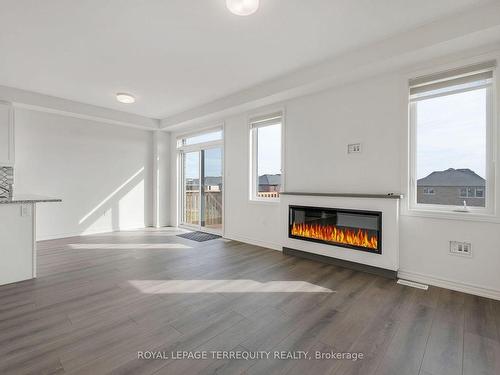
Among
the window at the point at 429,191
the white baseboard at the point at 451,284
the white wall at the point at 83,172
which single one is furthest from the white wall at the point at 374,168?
the white wall at the point at 83,172

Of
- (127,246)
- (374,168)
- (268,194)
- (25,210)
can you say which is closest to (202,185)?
(268,194)

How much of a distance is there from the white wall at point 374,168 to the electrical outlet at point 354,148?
2.2 inches

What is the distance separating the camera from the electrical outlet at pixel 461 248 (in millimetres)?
2668

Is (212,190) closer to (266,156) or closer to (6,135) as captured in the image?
(266,156)

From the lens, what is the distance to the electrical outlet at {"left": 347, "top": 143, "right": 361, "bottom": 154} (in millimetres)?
3443

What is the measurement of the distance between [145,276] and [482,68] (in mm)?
4318

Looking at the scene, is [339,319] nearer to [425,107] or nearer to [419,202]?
[419,202]

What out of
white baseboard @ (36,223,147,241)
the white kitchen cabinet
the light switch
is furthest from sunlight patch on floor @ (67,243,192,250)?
the white kitchen cabinet

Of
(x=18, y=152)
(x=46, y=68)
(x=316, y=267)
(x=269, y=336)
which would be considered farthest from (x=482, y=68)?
(x=18, y=152)

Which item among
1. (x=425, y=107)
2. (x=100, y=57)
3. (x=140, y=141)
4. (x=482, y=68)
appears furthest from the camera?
(x=140, y=141)

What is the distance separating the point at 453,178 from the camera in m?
2.82

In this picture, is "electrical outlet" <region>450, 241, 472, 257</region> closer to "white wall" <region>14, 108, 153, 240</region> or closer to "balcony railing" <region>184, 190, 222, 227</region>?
"balcony railing" <region>184, 190, 222, 227</region>

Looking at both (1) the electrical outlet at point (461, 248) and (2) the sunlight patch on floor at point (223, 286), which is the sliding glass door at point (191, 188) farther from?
(1) the electrical outlet at point (461, 248)

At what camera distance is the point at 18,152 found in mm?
4625
